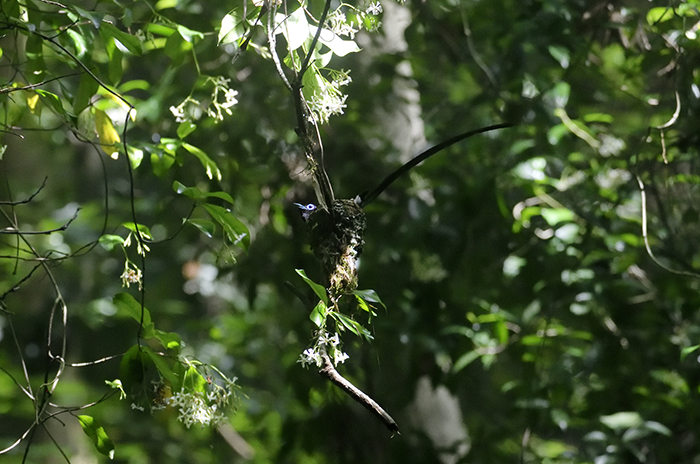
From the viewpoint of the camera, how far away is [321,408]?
1739 millimetres

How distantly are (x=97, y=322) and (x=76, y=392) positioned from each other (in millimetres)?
400

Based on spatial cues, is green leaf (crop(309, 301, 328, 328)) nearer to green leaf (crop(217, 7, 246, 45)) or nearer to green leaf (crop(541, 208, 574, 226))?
green leaf (crop(217, 7, 246, 45))

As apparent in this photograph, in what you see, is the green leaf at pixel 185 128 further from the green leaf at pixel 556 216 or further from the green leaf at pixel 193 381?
the green leaf at pixel 556 216

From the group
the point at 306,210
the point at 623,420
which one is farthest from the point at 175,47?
the point at 623,420

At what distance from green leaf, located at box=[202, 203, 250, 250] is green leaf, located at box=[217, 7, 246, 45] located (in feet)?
0.68

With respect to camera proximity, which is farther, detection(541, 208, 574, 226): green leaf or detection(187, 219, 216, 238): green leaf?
detection(541, 208, 574, 226): green leaf

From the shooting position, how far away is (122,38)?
2.86ft

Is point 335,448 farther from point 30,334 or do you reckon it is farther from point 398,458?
point 30,334

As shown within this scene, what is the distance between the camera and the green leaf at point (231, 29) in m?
0.73

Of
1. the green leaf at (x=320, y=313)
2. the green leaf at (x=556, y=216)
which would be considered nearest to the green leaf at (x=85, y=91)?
the green leaf at (x=320, y=313)

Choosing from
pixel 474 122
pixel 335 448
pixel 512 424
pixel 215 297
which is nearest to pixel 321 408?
pixel 335 448

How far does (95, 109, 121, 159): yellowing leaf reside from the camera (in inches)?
36.9

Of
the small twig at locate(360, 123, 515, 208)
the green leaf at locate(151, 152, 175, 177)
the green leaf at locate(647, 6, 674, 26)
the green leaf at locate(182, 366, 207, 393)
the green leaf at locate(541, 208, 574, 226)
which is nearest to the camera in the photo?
the small twig at locate(360, 123, 515, 208)

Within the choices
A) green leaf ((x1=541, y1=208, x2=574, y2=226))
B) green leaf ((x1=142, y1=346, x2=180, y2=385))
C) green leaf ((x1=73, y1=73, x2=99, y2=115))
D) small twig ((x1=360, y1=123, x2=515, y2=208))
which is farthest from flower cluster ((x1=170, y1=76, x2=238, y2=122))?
green leaf ((x1=541, y1=208, x2=574, y2=226))
